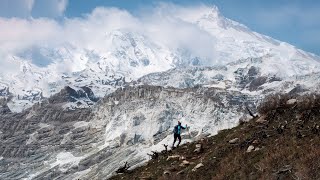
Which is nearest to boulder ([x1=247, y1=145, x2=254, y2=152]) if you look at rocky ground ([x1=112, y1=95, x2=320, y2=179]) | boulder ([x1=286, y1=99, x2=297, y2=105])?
rocky ground ([x1=112, y1=95, x2=320, y2=179])

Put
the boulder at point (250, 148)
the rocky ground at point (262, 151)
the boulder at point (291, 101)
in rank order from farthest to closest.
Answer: the boulder at point (291, 101)
the boulder at point (250, 148)
the rocky ground at point (262, 151)

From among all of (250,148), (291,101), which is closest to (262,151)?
(250,148)

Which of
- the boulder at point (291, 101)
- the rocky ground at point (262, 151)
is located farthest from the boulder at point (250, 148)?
the boulder at point (291, 101)

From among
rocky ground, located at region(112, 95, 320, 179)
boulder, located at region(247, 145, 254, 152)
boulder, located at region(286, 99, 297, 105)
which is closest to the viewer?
rocky ground, located at region(112, 95, 320, 179)

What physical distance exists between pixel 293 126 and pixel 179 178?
234 inches

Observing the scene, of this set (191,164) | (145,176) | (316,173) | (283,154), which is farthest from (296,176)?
(145,176)

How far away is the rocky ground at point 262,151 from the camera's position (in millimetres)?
25781

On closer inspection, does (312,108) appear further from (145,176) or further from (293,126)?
(145,176)

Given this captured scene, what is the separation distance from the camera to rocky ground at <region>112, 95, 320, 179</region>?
84.6 feet

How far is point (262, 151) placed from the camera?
28.8 meters

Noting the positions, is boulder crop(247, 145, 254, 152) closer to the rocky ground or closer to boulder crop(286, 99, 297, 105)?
the rocky ground

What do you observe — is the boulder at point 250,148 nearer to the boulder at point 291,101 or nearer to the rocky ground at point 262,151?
the rocky ground at point 262,151

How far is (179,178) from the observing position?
3047 cm

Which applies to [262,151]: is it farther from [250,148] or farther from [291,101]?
[291,101]
